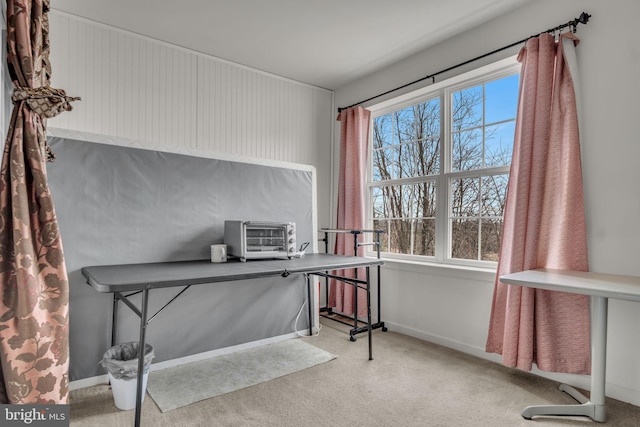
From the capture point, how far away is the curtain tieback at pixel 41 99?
1.51 meters

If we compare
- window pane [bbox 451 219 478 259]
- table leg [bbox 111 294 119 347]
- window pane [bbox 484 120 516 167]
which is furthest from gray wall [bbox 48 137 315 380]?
window pane [bbox 484 120 516 167]

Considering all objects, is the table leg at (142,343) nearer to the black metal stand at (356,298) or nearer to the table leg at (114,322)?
the table leg at (114,322)

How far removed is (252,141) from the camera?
370 centimetres

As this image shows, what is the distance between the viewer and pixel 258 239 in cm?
273

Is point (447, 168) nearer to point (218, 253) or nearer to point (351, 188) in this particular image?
point (351, 188)

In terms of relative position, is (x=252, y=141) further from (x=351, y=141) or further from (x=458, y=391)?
(x=458, y=391)

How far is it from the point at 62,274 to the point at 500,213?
2.88m

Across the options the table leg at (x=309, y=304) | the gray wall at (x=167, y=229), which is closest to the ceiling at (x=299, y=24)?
the gray wall at (x=167, y=229)

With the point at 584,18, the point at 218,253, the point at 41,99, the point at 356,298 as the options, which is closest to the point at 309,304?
the point at 356,298

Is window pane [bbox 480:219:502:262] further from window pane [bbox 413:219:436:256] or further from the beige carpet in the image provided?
the beige carpet

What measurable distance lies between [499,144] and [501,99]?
14.5 inches

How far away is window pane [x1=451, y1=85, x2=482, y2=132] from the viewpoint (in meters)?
3.11

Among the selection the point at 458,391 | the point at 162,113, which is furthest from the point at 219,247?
the point at 458,391

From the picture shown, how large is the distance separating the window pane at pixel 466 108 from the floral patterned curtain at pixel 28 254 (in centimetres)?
288
